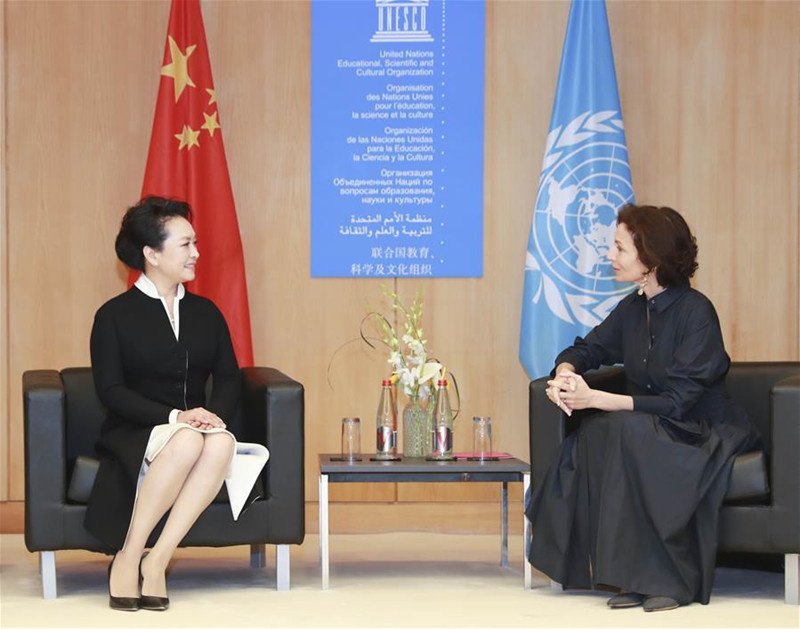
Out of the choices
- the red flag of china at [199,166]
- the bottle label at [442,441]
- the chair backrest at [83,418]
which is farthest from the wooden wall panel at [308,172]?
the bottle label at [442,441]

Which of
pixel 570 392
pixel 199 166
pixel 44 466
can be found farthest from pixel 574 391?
pixel 199 166

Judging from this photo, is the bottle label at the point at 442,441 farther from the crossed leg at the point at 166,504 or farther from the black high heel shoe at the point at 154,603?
the black high heel shoe at the point at 154,603

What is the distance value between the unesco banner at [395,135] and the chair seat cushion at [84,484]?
5.57ft

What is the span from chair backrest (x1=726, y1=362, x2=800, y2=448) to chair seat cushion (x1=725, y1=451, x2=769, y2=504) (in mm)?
600

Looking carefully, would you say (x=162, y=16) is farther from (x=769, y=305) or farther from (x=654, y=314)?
(x=769, y=305)

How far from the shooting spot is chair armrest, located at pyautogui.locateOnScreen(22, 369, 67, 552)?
12.3 ft

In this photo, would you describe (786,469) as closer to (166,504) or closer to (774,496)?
(774,496)

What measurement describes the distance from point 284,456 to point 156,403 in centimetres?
47

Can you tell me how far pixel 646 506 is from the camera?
365cm

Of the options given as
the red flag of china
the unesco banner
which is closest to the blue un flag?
the unesco banner

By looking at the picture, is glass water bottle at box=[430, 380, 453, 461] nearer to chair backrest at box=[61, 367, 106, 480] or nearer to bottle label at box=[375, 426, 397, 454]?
bottle label at box=[375, 426, 397, 454]

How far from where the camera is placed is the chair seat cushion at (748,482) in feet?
12.2

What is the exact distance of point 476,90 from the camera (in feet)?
17.4

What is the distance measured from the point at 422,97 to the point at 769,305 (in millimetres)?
1860
